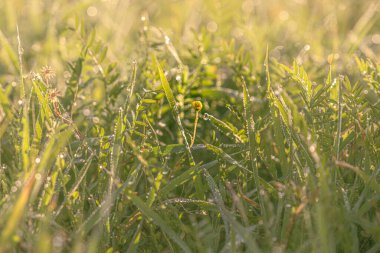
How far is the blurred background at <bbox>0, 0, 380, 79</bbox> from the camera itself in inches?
102

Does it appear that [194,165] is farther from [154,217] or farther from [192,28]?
[192,28]

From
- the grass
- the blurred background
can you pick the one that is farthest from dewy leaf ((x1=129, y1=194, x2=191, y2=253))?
the blurred background

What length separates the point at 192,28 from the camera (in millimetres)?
2320

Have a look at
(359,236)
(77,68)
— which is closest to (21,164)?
(77,68)

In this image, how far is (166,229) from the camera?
54.3 inches

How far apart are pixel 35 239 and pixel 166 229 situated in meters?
0.30

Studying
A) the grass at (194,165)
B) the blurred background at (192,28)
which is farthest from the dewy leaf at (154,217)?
the blurred background at (192,28)

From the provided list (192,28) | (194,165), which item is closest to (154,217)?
(194,165)

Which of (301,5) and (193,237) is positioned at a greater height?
(301,5)

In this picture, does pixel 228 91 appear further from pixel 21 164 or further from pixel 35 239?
pixel 35 239

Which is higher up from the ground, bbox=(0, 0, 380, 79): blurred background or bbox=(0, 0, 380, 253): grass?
bbox=(0, 0, 380, 79): blurred background

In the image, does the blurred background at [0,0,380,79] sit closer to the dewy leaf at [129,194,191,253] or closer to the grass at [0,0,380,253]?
the grass at [0,0,380,253]

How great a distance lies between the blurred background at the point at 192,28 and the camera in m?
2.60

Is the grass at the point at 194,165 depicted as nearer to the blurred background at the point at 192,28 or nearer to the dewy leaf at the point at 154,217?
the dewy leaf at the point at 154,217
